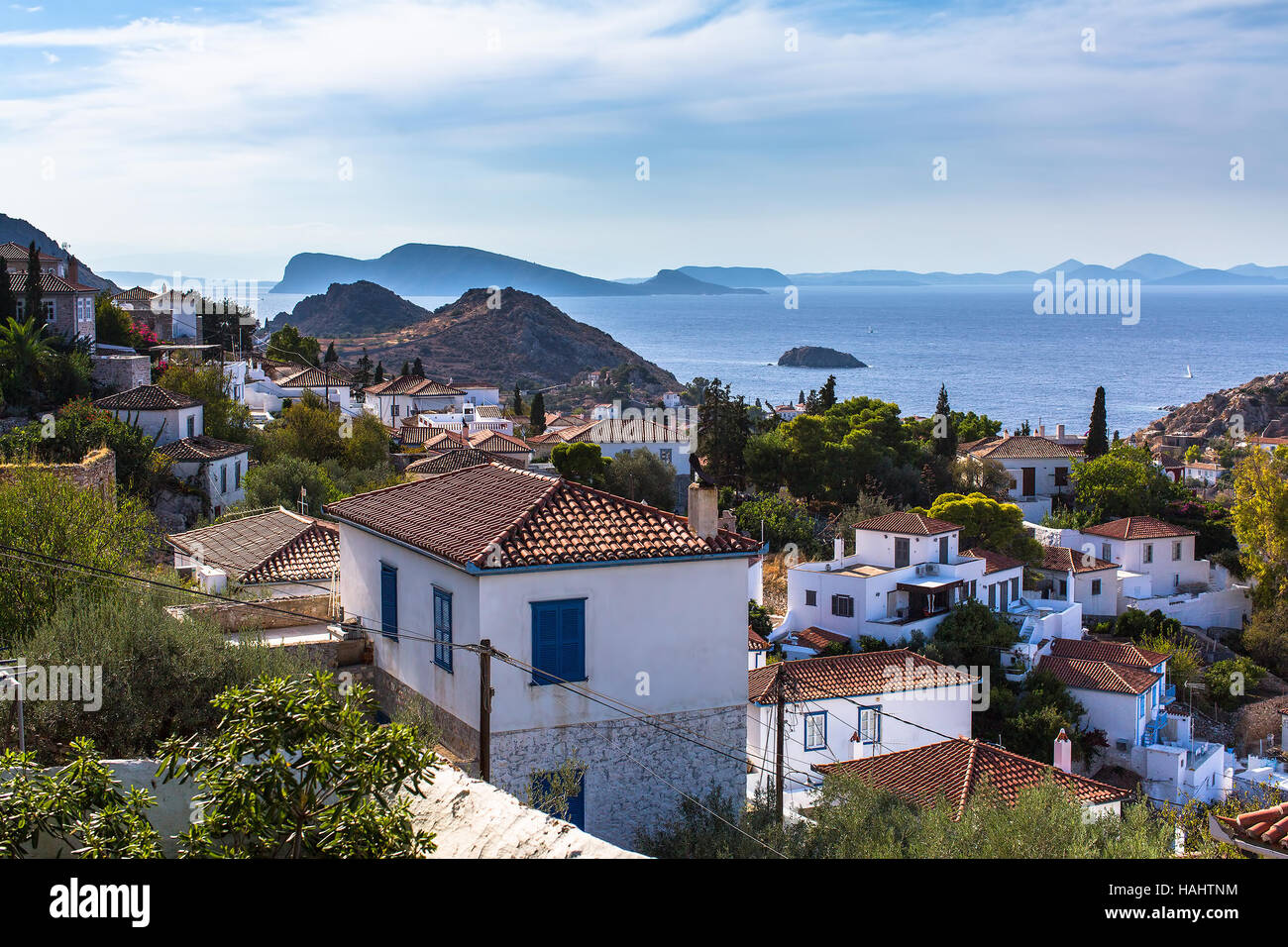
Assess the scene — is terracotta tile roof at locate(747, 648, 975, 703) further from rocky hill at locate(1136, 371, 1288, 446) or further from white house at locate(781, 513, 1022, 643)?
rocky hill at locate(1136, 371, 1288, 446)

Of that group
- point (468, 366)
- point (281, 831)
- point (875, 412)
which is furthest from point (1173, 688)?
point (468, 366)

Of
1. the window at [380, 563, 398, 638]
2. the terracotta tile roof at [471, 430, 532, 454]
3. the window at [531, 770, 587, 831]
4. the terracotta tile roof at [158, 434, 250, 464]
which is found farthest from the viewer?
the terracotta tile roof at [471, 430, 532, 454]

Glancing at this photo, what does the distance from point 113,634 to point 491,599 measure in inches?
158

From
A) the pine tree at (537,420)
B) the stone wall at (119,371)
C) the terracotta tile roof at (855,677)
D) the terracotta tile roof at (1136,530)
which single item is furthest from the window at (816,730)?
the pine tree at (537,420)

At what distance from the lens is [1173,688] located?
36781 millimetres

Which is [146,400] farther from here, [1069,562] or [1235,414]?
[1235,414]

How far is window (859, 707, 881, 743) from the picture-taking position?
25516 mm

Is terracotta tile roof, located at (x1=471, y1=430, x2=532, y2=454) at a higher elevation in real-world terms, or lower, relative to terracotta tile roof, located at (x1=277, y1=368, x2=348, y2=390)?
lower

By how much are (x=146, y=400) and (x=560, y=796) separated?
100 feet

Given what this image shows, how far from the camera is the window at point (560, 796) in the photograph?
1380 centimetres

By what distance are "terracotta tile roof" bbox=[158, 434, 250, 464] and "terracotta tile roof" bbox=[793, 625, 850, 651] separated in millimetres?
18822

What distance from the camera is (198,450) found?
38.1 metres

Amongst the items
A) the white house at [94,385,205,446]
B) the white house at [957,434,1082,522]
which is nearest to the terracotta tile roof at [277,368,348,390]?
the white house at [94,385,205,446]
